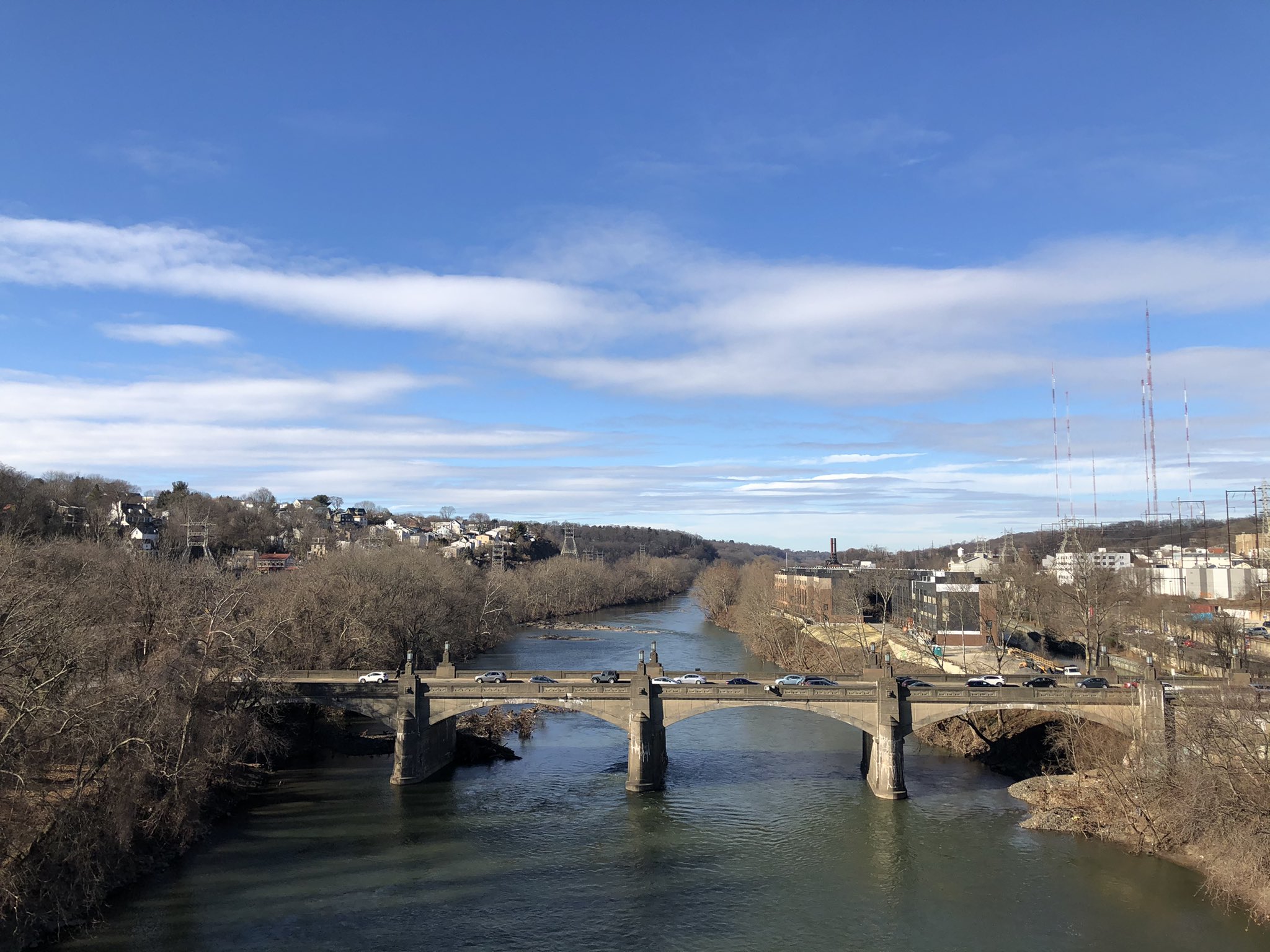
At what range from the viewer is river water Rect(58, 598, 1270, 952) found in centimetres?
2850

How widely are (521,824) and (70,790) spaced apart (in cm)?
1761

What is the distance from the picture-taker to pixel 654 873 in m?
33.7

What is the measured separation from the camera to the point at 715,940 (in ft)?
93.4

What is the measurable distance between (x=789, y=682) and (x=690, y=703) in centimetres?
564

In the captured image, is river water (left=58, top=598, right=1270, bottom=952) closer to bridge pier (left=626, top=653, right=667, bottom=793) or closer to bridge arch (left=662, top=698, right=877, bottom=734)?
bridge pier (left=626, top=653, right=667, bottom=793)

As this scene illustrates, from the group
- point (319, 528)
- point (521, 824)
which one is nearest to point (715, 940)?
point (521, 824)

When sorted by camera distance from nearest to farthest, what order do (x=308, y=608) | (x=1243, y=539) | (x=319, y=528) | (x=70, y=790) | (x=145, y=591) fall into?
(x=70, y=790) → (x=145, y=591) → (x=308, y=608) → (x=1243, y=539) → (x=319, y=528)

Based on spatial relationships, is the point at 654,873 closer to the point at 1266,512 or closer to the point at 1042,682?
the point at 1042,682

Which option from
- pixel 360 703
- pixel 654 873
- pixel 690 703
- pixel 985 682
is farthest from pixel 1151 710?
pixel 360 703

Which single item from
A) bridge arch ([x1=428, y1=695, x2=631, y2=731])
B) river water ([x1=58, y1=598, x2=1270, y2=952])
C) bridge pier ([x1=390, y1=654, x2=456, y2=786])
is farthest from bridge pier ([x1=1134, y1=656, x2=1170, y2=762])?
bridge pier ([x1=390, y1=654, x2=456, y2=786])

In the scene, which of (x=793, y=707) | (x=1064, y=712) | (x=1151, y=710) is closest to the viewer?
(x=1151, y=710)

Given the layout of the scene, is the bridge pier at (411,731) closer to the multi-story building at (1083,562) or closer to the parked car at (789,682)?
the parked car at (789,682)

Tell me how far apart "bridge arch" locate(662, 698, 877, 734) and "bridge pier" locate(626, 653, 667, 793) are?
612 mm

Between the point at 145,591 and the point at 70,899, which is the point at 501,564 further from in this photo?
the point at 70,899
